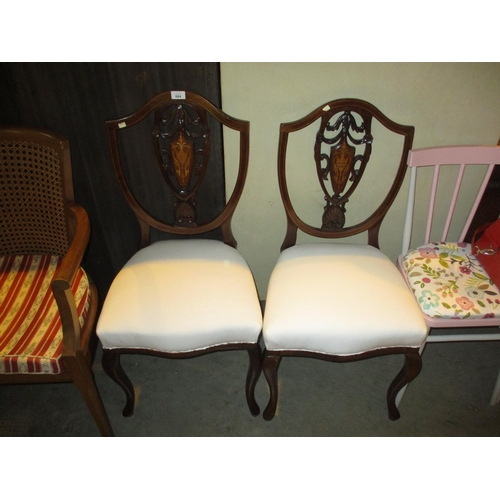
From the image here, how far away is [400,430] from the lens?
1507mm

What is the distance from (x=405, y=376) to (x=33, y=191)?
1520 millimetres

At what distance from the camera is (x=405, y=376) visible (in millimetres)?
1354

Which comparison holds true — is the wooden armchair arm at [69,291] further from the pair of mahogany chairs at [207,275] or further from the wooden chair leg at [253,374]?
the wooden chair leg at [253,374]

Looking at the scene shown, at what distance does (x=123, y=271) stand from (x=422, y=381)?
139 centimetres

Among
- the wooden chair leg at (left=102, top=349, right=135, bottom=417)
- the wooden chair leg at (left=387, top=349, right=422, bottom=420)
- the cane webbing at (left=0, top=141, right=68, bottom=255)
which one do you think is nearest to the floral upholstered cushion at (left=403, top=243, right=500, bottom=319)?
the wooden chair leg at (left=387, top=349, right=422, bottom=420)

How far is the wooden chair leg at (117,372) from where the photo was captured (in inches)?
50.6

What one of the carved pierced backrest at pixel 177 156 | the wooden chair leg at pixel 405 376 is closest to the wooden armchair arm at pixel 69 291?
the carved pierced backrest at pixel 177 156

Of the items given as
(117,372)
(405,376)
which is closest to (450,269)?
(405,376)

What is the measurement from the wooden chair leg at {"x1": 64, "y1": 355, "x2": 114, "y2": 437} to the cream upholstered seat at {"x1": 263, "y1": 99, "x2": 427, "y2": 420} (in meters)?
0.58

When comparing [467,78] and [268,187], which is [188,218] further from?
[467,78]

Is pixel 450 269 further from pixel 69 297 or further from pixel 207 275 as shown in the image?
pixel 69 297

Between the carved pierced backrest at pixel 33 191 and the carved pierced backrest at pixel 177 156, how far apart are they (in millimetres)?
200

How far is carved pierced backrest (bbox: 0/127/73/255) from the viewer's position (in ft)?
4.24

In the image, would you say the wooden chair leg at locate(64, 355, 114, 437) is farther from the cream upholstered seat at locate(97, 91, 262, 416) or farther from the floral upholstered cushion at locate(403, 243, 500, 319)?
the floral upholstered cushion at locate(403, 243, 500, 319)
